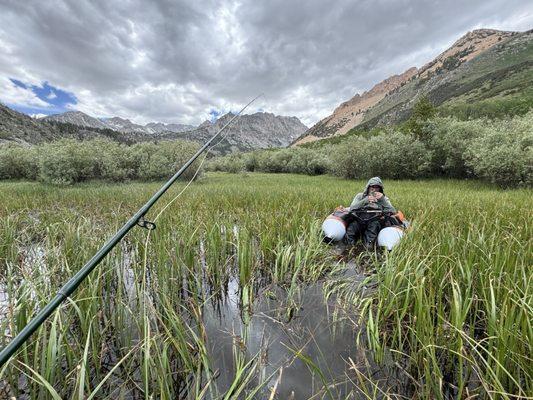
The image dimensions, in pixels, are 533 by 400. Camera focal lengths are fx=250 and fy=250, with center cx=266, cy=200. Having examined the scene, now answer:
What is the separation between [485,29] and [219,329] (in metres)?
275

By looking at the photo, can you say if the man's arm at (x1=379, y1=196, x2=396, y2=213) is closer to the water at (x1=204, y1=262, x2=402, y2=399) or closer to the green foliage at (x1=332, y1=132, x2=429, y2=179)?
the water at (x1=204, y1=262, x2=402, y2=399)

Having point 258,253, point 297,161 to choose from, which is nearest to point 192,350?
point 258,253

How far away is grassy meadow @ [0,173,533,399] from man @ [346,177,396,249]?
41.3 inches

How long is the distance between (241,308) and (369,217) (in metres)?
4.09

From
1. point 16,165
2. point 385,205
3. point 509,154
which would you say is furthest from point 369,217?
point 16,165

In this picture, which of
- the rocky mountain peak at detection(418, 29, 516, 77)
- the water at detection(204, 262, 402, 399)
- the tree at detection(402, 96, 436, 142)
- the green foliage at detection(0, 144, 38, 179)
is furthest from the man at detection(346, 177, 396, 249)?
the rocky mountain peak at detection(418, 29, 516, 77)

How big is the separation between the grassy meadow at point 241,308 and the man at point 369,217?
105cm

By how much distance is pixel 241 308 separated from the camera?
10.3 ft

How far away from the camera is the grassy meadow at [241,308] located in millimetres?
1872

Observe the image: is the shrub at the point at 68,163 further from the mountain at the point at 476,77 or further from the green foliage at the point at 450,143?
the mountain at the point at 476,77

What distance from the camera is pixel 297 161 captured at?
37.3 m

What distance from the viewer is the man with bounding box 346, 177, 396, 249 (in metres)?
5.81

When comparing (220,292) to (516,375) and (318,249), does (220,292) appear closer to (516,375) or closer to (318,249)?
(318,249)

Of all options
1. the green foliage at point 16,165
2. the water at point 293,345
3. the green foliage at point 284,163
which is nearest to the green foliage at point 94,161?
the green foliage at point 16,165
